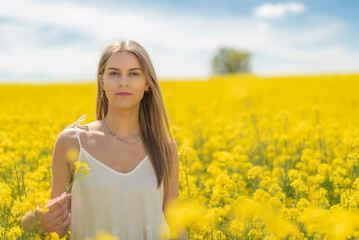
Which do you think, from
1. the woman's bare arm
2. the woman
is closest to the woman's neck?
the woman

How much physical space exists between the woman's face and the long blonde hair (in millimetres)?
39

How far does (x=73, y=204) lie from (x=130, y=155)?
0.43 metres

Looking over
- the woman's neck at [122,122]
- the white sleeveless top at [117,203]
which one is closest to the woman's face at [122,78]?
the woman's neck at [122,122]

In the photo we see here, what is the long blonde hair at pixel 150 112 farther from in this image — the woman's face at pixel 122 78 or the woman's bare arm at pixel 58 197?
the woman's bare arm at pixel 58 197

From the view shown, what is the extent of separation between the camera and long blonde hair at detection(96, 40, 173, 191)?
6.81 feet

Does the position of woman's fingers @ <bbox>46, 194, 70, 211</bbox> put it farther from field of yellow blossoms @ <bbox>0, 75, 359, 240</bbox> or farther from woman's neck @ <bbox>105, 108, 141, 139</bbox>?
woman's neck @ <bbox>105, 108, 141, 139</bbox>

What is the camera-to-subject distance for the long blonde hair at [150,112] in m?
2.08

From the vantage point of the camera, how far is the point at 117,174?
1960 millimetres

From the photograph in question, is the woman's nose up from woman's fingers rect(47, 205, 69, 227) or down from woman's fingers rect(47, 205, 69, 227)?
up

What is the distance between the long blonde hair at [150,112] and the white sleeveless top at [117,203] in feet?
0.22

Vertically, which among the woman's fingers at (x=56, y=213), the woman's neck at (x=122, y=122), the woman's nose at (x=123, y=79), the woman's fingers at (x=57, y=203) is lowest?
the woman's fingers at (x=56, y=213)

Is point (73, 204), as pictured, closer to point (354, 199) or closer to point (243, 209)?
point (243, 209)

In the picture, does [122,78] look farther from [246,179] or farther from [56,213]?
[246,179]

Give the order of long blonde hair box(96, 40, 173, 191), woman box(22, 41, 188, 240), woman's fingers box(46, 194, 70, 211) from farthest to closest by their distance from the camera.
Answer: long blonde hair box(96, 40, 173, 191) → woman box(22, 41, 188, 240) → woman's fingers box(46, 194, 70, 211)
